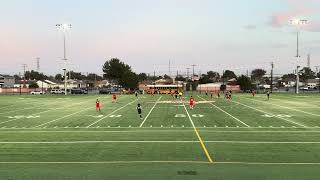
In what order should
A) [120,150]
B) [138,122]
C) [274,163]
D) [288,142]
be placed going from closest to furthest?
[274,163], [120,150], [288,142], [138,122]

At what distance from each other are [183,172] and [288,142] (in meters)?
9.50

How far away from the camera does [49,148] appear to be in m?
21.7

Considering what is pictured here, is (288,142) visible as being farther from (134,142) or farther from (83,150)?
(83,150)

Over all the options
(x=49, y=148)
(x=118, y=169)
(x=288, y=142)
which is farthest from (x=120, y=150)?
(x=288, y=142)

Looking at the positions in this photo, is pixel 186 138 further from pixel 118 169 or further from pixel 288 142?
pixel 118 169

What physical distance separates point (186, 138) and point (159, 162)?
24.5 feet

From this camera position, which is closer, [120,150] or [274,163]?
[274,163]

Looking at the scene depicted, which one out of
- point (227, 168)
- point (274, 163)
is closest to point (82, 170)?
point (227, 168)

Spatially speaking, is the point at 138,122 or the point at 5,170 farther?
the point at 138,122

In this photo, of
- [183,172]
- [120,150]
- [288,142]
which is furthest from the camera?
[288,142]

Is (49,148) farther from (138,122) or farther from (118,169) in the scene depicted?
(138,122)

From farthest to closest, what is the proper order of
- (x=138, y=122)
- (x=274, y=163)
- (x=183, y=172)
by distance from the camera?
(x=138, y=122) < (x=274, y=163) < (x=183, y=172)

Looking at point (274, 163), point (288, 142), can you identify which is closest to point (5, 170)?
point (274, 163)

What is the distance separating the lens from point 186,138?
25.1 m
